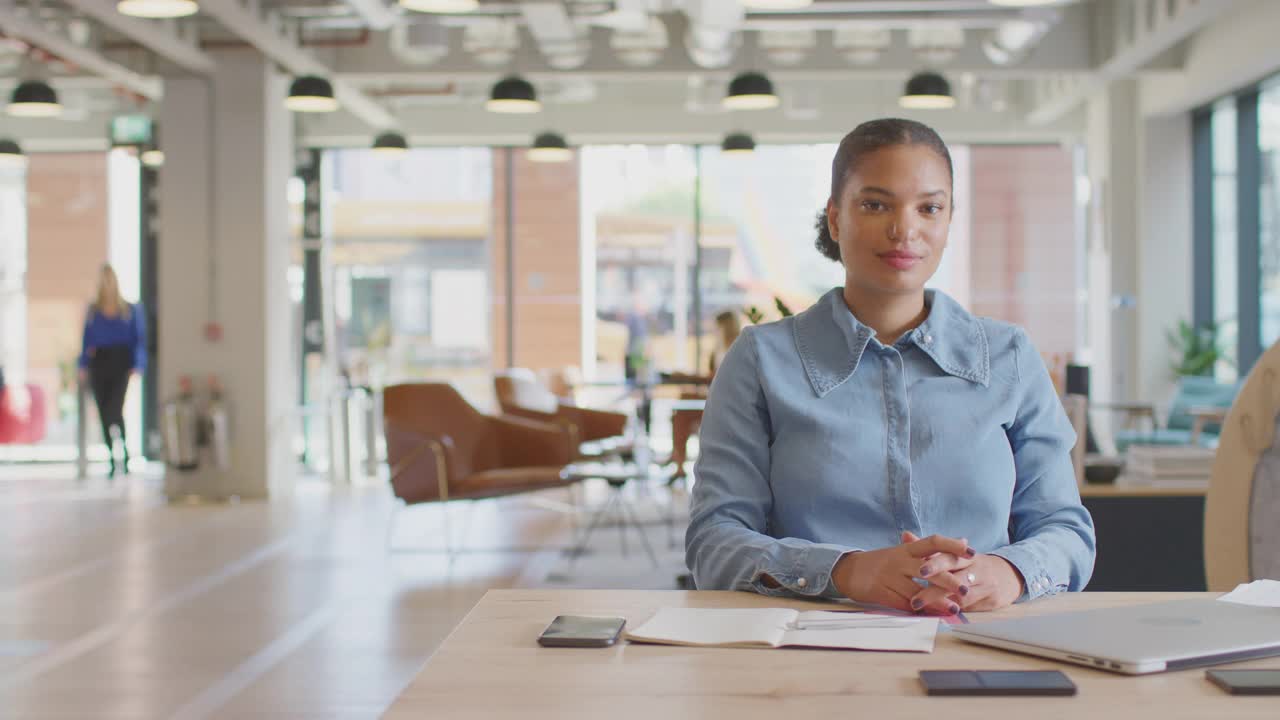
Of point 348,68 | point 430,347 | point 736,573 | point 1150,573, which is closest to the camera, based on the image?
point 736,573

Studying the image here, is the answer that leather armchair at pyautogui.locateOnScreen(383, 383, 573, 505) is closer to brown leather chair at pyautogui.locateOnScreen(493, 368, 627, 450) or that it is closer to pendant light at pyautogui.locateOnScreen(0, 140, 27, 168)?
brown leather chair at pyautogui.locateOnScreen(493, 368, 627, 450)

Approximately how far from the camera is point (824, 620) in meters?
1.42

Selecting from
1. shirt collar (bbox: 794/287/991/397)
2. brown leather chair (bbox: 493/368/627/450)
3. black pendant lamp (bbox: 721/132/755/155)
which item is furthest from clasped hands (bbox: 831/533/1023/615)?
black pendant lamp (bbox: 721/132/755/155)

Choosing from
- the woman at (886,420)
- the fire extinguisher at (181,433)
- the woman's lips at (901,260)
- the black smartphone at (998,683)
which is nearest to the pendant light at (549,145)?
the fire extinguisher at (181,433)

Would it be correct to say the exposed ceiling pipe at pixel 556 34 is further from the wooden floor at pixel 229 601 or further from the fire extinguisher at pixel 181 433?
the fire extinguisher at pixel 181 433

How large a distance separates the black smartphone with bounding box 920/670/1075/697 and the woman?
1.59ft

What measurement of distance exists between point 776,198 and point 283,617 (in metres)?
8.74

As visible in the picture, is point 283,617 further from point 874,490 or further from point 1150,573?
point 874,490

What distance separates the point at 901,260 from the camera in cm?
173

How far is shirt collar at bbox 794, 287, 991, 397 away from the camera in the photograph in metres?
1.76

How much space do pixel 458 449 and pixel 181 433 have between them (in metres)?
3.03

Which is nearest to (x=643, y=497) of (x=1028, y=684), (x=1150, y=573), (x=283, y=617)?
(x=283, y=617)

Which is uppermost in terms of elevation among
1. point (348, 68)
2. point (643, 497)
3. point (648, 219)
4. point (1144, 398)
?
point (348, 68)

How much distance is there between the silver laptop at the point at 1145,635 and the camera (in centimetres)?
120
